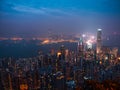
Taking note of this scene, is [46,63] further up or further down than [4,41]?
further down

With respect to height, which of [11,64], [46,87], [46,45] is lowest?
[46,87]

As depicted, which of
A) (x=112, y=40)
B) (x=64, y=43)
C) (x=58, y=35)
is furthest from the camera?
(x=112, y=40)

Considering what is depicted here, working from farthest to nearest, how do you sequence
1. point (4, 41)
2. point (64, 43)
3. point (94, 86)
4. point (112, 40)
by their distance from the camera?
point (112, 40) < point (64, 43) < point (4, 41) < point (94, 86)

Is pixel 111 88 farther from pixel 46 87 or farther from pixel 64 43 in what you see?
pixel 64 43

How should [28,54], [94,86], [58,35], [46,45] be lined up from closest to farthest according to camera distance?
1. [94,86]
2. [28,54]
3. [46,45]
4. [58,35]

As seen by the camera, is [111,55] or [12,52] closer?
[12,52]

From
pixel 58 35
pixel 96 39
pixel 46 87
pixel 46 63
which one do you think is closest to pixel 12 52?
pixel 46 63

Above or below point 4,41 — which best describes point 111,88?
below

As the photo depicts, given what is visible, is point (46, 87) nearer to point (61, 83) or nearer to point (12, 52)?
point (61, 83)

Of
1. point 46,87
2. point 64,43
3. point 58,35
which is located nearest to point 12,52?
point 46,87
